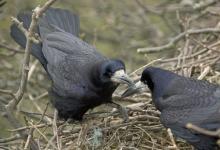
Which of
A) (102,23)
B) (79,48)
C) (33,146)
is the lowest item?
(33,146)

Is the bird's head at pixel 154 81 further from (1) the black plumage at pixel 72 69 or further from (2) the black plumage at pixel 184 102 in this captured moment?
(1) the black plumage at pixel 72 69

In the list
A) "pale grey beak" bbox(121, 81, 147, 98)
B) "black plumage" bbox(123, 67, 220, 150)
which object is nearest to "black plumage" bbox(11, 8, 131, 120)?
"pale grey beak" bbox(121, 81, 147, 98)

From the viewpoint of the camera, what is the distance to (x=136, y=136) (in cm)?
556

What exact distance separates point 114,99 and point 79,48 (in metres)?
0.52

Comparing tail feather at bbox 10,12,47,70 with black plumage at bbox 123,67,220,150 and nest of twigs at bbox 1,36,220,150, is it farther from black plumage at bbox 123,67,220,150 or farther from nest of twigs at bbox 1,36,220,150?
black plumage at bbox 123,67,220,150

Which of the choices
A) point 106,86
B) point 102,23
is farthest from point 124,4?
point 106,86

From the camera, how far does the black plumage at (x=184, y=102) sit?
17.0 ft

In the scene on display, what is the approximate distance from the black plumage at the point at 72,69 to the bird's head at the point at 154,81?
5.6 inches

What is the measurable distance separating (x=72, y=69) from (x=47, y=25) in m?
0.71

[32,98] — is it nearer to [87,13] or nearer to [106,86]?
[106,86]

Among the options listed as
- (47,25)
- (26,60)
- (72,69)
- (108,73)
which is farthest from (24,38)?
(26,60)

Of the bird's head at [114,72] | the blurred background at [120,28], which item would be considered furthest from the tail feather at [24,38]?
the bird's head at [114,72]

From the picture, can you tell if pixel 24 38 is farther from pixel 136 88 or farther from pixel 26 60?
pixel 26 60

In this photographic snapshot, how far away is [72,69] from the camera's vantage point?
19.4 ft
